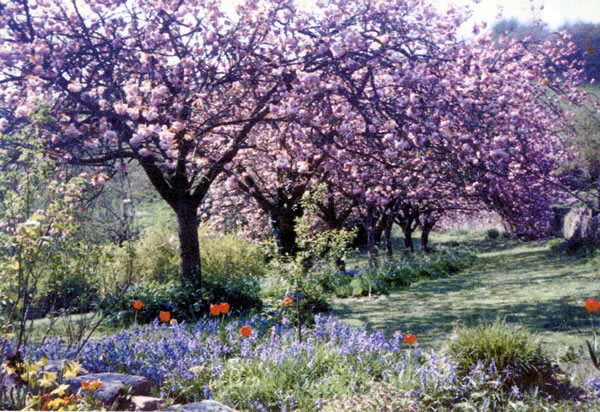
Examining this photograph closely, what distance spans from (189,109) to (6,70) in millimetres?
3152

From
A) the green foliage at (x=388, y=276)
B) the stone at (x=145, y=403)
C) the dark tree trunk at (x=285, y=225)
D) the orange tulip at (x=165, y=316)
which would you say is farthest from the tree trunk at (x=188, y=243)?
the stone at (x=145, y=403)

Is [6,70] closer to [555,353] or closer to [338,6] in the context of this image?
[338,6]

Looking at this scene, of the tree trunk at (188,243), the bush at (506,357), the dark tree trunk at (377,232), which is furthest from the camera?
the dark tree trunk at (377,232)

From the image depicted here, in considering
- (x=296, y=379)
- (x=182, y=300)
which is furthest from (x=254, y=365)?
(x=182, y=300)

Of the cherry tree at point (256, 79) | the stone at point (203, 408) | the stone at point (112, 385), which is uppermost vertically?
the cherry tree at point (256, 79)

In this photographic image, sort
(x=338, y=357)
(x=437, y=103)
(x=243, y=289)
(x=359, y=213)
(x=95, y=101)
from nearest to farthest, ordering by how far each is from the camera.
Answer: (x=338, y=357) < (x=437, y=103) < (x=95, y=101) < (x=243, y=289) < (x=359, y=213)

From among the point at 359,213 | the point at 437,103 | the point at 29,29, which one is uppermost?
the point at 29,29

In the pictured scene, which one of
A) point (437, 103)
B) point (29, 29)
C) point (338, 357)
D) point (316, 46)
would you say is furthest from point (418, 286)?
point (29, 29)

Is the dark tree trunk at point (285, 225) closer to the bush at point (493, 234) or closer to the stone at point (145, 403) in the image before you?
the stone at point (145, 403)

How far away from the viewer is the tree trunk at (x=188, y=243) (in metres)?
9.51

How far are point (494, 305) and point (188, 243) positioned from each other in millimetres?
5974

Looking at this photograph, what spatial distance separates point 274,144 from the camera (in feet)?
41.0

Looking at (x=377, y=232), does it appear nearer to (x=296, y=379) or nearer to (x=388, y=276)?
(x=388, y=276)

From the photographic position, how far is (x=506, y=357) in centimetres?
450
